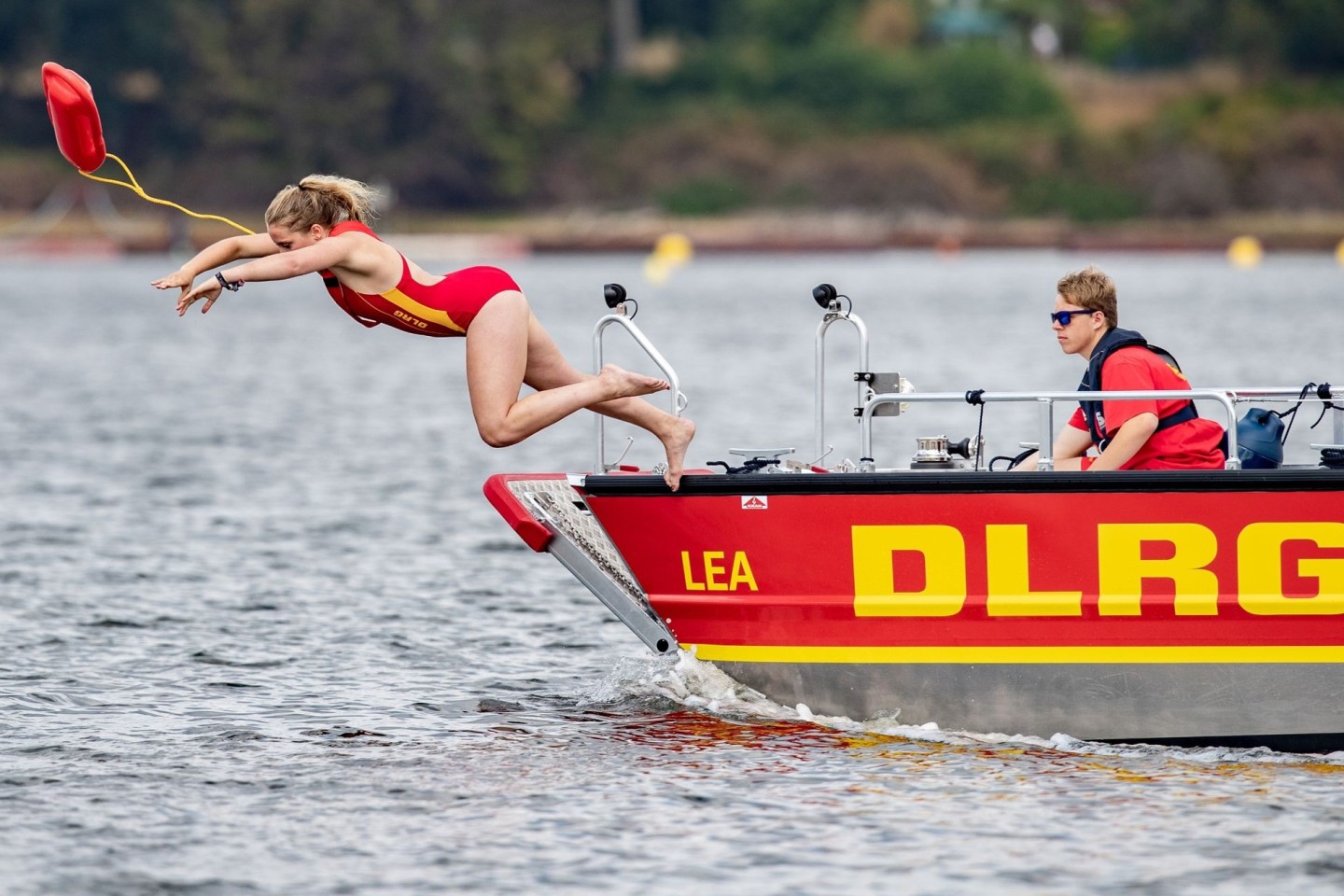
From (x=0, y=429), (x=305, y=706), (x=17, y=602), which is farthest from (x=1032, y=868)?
(x=0, y=429)

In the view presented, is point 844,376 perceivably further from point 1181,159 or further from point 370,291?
point 1181,159

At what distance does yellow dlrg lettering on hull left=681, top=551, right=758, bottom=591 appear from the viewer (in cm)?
866

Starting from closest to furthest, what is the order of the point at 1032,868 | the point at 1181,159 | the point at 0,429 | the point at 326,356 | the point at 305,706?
the point at 1032,868 < the point at 305,706 < the point at 0,429 < the point at 326,356 < the point at 1181,159

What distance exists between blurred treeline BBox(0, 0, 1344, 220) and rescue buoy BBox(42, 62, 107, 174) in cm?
9048

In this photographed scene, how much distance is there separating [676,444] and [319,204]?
67.5 inches

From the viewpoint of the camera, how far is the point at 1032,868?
7.44 m

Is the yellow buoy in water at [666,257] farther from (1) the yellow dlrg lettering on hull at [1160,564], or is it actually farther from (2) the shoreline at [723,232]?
(1) the yellow dlrg lettering on hull at [1160,564]

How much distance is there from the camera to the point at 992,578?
27.6ft

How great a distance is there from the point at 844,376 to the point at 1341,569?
25.7m

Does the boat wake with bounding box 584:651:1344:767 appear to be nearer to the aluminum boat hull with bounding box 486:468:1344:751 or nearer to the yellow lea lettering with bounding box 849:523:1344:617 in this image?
the aluminum boat hull with bounding box 486:468:1344:751

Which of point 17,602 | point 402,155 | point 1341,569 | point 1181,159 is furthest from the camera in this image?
point 402,155

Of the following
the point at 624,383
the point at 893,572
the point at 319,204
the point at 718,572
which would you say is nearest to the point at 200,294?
the point at 319,204

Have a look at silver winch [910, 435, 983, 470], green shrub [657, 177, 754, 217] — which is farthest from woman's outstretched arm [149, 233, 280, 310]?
green shrub [657, 177, 754, 217]

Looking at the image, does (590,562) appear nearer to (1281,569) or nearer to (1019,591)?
(1019,591)
